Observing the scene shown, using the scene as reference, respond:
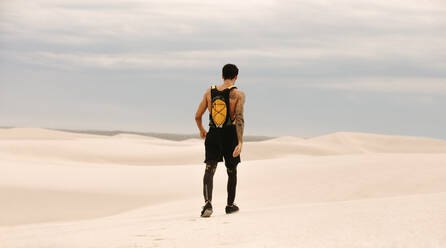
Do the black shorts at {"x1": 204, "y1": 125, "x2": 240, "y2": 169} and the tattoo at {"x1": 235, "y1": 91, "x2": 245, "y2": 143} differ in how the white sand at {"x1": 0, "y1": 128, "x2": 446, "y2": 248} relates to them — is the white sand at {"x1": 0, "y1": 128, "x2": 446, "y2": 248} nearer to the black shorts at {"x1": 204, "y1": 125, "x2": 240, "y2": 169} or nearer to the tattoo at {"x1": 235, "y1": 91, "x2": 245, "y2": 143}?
the black shorts at {"x1": 204, "y1": 125, "x2": 240, "y2": 169}

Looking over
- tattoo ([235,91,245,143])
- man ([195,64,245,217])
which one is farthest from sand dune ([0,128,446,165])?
tattoo ([235,91,245,143])

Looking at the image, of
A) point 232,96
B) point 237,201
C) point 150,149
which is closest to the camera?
point 232,96

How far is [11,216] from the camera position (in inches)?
472

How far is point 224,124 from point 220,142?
0.70 ft

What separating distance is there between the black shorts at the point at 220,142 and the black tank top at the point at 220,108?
0.23 feet

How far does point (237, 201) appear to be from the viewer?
12.2 meters

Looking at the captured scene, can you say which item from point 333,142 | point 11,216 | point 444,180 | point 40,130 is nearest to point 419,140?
point 333,142

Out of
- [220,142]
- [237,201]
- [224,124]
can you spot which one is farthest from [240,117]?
[237,201]

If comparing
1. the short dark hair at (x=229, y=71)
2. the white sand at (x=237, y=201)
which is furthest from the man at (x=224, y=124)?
the white sand at (x=237, y=201)

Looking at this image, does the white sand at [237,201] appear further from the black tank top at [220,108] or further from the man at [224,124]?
the black tank top at [220,108]

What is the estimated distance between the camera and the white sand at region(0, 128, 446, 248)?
5324mm

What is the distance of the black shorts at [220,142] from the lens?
282 inches

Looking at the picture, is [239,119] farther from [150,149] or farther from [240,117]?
[150,149]

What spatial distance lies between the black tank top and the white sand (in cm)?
107
